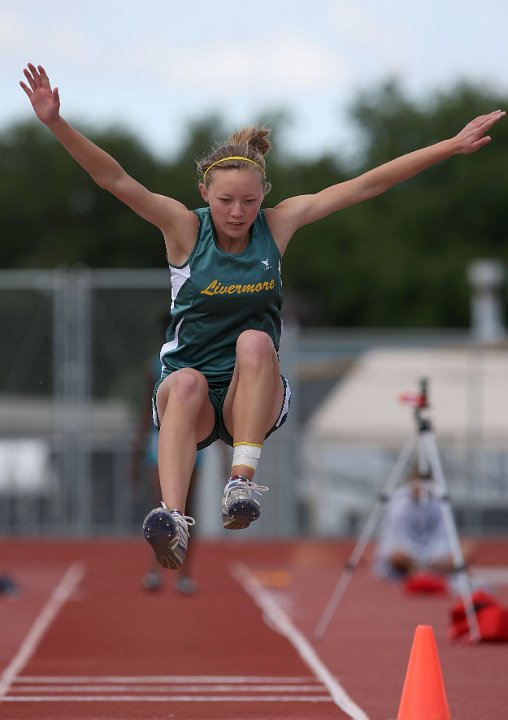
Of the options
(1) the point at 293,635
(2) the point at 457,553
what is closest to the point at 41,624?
(1) the point at 293,635

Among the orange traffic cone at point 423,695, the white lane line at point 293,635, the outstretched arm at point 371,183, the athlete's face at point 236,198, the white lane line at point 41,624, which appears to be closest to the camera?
the orange traffic cone at point 423,695

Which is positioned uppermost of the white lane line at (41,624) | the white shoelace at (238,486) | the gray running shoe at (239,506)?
the white shoelace at (238,486)

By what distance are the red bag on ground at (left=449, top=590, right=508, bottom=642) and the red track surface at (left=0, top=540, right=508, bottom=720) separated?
0.09 meters

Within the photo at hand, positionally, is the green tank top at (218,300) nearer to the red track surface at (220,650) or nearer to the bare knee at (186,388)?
the bare knee at (186,388)

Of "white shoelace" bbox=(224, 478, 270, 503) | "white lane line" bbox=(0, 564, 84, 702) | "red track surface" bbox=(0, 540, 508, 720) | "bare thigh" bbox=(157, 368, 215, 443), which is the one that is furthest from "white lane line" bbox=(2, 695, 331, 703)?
"bare thigh" bbox=(157, 368, 215, 443)

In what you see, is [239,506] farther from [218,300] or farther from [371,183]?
[371,183]

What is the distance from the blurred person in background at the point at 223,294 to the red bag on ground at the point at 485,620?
3447mm

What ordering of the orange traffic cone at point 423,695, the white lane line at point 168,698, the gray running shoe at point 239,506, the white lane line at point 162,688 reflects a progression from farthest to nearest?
the white lane line at point 162,688 → the white lane line at point 168,698 → the gray running shoe at point 239,506 → the orange traffic cone at point 423,695

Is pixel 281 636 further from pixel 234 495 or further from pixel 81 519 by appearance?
pixel 81 519

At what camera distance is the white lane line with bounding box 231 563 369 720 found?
23.1 feet

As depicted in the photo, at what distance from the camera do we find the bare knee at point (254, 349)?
6.39 meters

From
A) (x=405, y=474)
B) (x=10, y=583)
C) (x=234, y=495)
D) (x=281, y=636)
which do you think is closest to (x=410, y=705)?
(x=234, y=495)

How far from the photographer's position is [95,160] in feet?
21.0

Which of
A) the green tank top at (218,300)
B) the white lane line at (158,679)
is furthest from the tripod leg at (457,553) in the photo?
the green tank top at (218,300)
